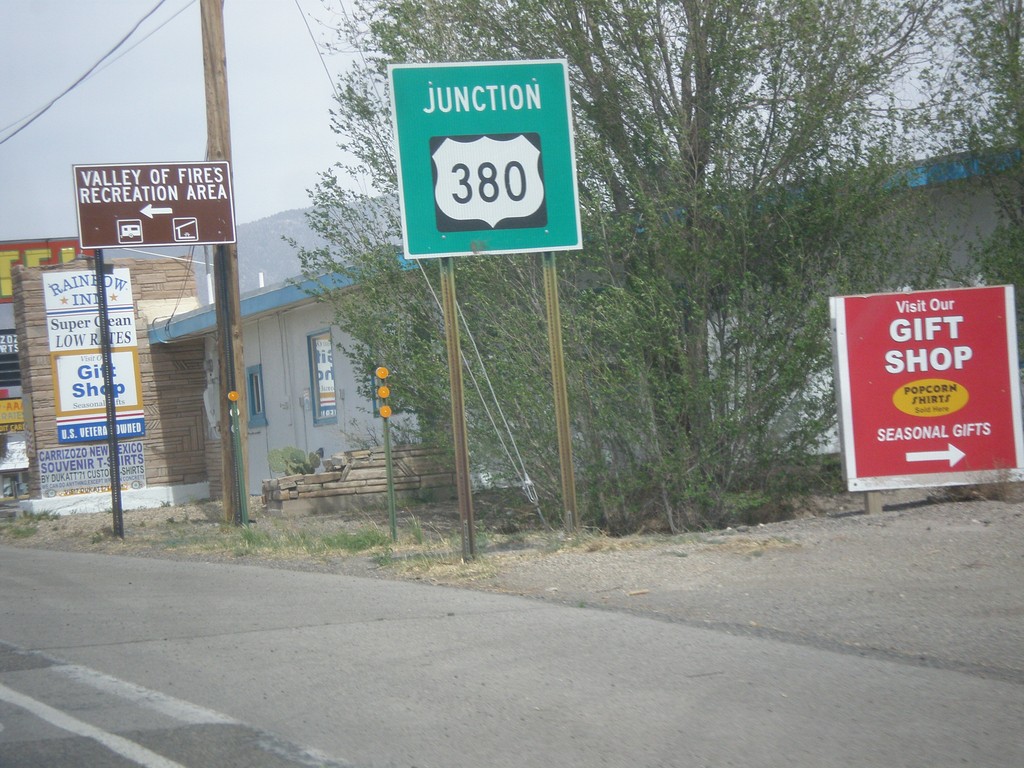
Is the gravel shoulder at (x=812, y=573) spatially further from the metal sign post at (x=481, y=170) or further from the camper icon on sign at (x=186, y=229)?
the camper icon on sign at (x=186, y=229)

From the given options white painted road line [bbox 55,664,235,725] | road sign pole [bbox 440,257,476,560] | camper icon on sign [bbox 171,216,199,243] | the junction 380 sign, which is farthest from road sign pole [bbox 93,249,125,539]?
the junction 380 sign

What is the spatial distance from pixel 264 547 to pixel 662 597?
643 centimetres

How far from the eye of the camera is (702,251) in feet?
41.8

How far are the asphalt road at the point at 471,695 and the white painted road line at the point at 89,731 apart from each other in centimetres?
2

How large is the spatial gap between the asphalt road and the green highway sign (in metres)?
3.50

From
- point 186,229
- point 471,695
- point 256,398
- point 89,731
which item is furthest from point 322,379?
point 89,731

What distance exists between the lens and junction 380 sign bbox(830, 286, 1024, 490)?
11.1m

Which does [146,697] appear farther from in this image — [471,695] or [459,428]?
[459,428]

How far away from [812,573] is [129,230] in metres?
11.7

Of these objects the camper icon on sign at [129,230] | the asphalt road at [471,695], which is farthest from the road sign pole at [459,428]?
the camper icon on sign at [129,230]

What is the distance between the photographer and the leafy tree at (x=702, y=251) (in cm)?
1263

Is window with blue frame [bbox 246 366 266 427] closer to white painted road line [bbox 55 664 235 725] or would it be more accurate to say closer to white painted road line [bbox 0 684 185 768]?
white painted road line [bbox 55 664 235 725]

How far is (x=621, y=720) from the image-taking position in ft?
17.8

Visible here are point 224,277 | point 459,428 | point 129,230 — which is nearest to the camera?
point 459,428
